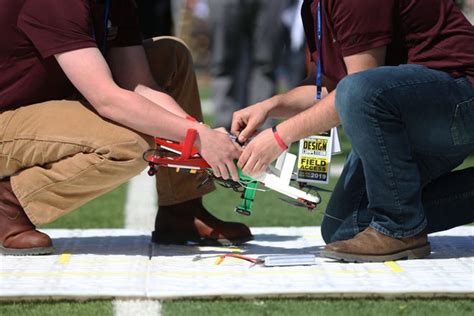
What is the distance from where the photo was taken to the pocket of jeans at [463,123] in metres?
3.92

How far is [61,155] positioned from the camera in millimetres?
4145

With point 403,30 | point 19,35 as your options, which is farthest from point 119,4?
point 403,30

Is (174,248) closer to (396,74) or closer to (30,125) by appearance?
(30,125)

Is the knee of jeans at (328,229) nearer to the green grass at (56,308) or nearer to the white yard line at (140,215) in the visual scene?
the white yard line at (140,215)

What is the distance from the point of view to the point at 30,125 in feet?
13.6

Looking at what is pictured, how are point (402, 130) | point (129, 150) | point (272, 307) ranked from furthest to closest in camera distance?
point (129, 150), point (402, 130), point (272, 307)

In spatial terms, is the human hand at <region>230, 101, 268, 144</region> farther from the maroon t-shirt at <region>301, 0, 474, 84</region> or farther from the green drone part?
the maroon t-shirt at <region>301, 0, 474, 84</region>

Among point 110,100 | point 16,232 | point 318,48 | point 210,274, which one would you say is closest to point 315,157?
point 318,48

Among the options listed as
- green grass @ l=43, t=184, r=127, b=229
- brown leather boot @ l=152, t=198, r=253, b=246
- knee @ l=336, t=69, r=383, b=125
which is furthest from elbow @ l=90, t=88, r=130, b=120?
green grass @ l=43, t=184, r=127, b=229

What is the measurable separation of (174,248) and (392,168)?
1060 mm

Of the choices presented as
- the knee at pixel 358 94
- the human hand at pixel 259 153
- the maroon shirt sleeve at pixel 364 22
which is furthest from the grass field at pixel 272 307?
the maroon shirt sleeve at pixel 364 22

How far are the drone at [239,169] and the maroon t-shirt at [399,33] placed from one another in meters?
0.45

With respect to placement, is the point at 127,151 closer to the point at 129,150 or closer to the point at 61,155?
the point at 129,150

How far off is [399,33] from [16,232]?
1734mm
